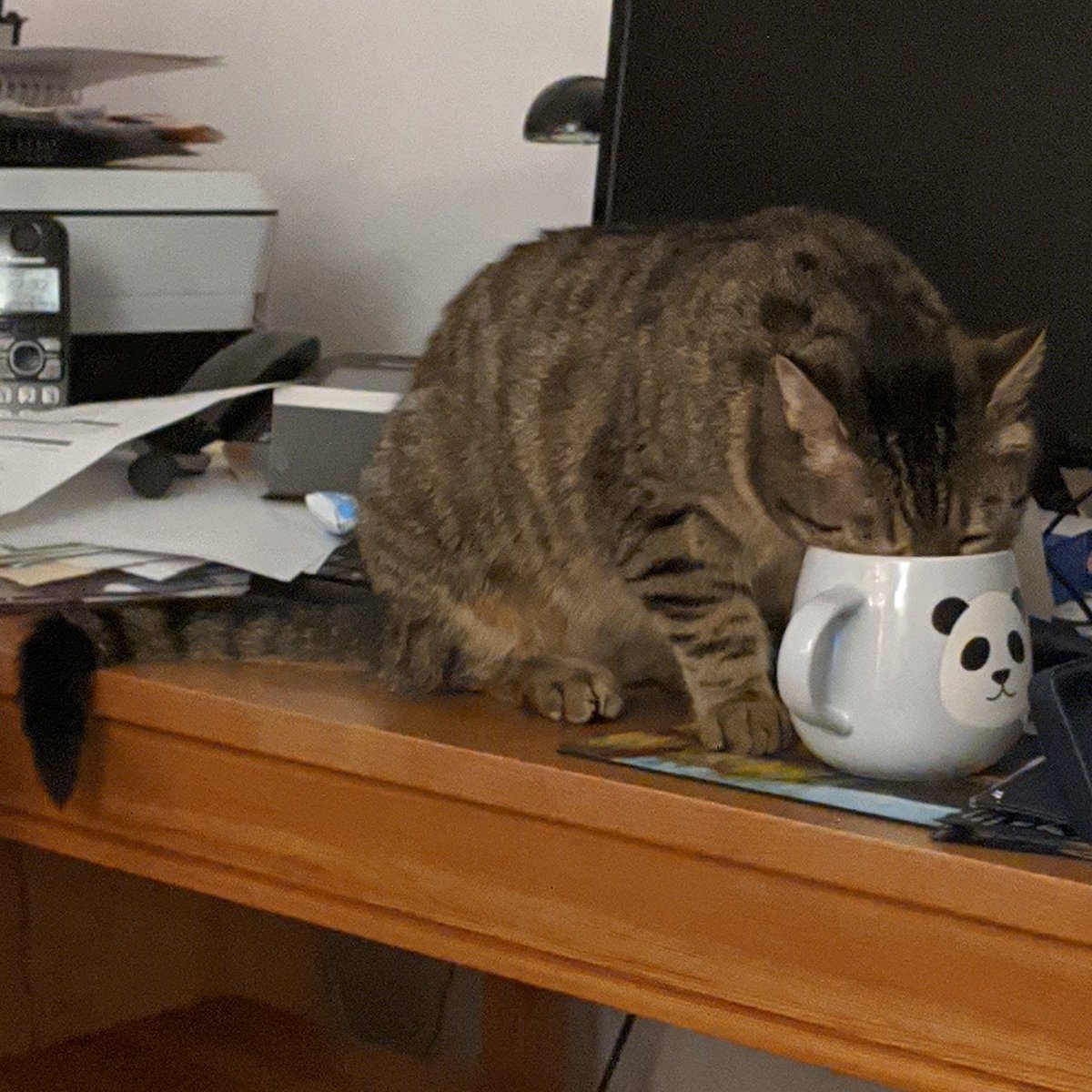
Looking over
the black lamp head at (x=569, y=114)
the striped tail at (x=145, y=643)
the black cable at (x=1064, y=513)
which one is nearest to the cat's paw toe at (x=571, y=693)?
the striped tail at (x=145, y=643)

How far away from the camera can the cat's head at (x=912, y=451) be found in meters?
0.83

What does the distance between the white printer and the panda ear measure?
0.81 meters

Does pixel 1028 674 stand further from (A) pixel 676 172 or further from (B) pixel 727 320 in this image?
(A) pixel 676 172

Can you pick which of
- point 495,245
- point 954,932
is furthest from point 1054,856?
point 495,245

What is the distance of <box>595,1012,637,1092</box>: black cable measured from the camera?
4.82 ft

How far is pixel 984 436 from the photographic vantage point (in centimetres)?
86

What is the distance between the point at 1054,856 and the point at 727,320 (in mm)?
378

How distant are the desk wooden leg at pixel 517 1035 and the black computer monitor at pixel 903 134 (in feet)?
2.12

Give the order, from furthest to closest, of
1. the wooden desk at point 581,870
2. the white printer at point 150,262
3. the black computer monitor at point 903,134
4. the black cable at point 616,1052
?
1. the black cable at point 616,1052
2. the white printer at point 150,262
3. the black computer monitor at point 903,134
4. the wooden desk at point 581,870

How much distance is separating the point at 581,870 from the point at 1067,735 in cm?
23

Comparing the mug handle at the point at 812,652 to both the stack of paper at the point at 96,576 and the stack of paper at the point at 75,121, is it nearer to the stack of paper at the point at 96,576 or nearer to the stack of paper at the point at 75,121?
the stack of paper at the point at 96,576

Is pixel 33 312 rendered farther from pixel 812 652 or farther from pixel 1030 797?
pixel 1030 797

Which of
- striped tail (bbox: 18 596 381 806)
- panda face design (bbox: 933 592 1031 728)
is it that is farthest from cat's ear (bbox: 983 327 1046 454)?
striped tail (bbox: 18 596 381 806)

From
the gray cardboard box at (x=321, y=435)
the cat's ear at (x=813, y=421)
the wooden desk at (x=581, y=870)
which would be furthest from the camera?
the gray cardboard box at (x=321, y=435)
